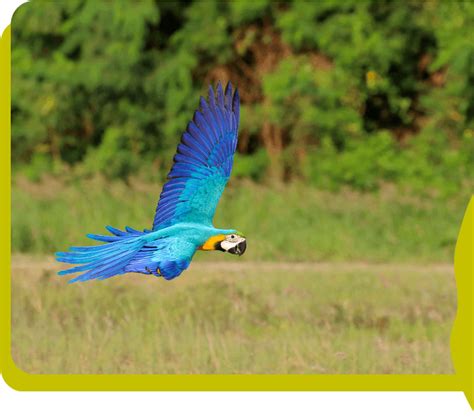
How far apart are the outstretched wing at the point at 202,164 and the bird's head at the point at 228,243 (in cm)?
23

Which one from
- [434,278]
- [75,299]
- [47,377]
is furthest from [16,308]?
[434,278]

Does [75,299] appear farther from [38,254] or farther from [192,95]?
[192,95]

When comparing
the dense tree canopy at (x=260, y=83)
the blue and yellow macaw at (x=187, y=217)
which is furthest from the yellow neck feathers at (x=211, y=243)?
the dense tree canopy at (x=260, y=83)

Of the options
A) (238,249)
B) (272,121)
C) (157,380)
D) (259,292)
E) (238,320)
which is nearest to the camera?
(238,249)

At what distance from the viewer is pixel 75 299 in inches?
308

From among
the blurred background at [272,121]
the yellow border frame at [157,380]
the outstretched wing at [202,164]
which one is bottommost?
the yellow border frame at [157,380]

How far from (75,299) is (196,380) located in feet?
8.13

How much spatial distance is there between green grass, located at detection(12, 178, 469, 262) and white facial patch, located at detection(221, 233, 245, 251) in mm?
5744

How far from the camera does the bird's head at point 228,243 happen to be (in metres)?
3.84

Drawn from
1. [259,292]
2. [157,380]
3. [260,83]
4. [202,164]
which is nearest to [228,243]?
[202,164]

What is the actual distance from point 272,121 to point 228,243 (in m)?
9.01

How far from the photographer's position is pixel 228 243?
387 centimetres

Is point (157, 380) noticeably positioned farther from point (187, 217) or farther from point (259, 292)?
point (259, 292)

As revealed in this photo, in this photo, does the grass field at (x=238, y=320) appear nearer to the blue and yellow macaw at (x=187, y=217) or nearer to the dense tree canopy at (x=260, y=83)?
the blue and yellow macaw at (x=187, y=217)
